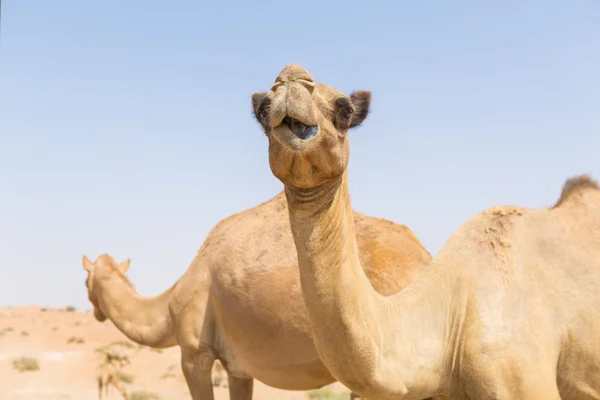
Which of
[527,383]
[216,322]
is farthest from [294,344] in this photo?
[527,383]

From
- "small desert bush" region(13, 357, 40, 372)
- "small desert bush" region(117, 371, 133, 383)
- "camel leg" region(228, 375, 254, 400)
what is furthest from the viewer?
"small desert bush" region(13, 357, 40, 372)

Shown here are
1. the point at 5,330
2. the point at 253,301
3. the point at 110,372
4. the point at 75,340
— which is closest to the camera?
the point at 253,301

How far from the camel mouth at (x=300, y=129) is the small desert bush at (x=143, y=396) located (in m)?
16.3

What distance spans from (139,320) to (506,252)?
557 cm

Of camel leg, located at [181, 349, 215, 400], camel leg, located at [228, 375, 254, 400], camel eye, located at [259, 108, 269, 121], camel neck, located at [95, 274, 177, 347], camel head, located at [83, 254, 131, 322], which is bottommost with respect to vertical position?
camel leg, located at [228, 375, 254, 400]

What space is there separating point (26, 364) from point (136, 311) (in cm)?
1507

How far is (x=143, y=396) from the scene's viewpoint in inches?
757

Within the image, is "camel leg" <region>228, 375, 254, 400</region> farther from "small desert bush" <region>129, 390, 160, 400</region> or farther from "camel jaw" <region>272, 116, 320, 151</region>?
"small desert bush" <region>129, 390, 160, 400</region>

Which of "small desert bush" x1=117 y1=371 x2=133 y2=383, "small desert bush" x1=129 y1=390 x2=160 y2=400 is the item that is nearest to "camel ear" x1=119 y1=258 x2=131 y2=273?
"small desert bush" x1=129 y1=390 x2=160 y2=400

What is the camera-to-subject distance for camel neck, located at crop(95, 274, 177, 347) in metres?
9.48

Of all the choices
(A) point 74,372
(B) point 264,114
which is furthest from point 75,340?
(B) point 264,114

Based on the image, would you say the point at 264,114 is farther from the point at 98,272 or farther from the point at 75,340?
the point at 75,340

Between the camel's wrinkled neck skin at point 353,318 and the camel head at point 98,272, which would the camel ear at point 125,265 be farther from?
the camel's wrinkled neck skin at point 353,318

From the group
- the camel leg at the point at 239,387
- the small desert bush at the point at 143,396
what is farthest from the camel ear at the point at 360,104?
the small desert bush at the point at 143,396
